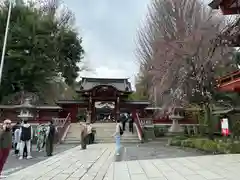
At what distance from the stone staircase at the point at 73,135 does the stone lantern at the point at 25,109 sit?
4.50 m

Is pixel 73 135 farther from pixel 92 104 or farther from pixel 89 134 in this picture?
pixel 92 104

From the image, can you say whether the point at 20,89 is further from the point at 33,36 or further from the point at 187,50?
the point at 187,50

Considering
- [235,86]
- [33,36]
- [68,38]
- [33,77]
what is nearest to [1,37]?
[33,36]

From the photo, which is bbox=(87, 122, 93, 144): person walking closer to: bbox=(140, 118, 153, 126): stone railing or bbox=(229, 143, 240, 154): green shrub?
bbox=(140, 118, 153, 126): stone railing

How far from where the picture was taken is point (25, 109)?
24359 millimetres

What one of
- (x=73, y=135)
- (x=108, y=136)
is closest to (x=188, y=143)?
(x=108, y=136)

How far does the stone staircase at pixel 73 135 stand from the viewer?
2000cm

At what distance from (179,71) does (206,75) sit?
5.16 feet

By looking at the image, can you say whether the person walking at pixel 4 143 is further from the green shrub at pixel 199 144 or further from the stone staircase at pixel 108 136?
the stone staircase at pixel 108 136

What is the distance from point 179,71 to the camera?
14.5m

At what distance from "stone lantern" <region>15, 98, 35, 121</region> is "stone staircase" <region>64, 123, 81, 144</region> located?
4.50 meters

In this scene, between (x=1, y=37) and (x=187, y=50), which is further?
(x=1, y=37)

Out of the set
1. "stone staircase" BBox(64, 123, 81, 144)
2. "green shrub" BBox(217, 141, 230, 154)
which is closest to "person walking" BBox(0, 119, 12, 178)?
"green shrub" BBox(217, 141, 230, 154)

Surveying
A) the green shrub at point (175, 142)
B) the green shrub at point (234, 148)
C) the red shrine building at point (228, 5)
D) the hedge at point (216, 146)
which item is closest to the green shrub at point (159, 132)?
the green shrub at point (175, 142)
